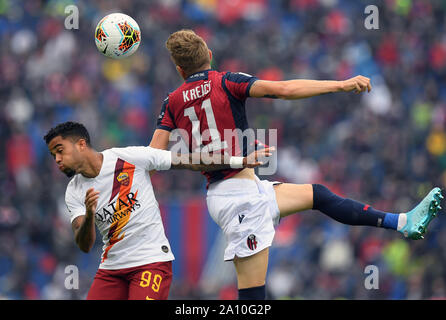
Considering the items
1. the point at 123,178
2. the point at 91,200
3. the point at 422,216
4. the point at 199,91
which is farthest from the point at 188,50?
the point at 422,216

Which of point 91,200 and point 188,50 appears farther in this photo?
point 188,50

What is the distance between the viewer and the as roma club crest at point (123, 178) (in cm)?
652

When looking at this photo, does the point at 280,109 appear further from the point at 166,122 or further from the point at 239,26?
the point at 166,122

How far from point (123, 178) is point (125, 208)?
0.24 metres

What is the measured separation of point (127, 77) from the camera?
16797 millimetres

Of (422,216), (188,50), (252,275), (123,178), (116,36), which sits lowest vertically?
(252,275)

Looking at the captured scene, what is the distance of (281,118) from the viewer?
615 inches

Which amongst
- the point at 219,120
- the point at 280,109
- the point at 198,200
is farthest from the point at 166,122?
the point at 280,109

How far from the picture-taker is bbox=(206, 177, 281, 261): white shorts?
6.75m

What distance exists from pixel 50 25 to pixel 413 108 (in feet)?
26.5

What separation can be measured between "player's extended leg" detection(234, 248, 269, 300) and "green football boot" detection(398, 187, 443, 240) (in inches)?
48.0
